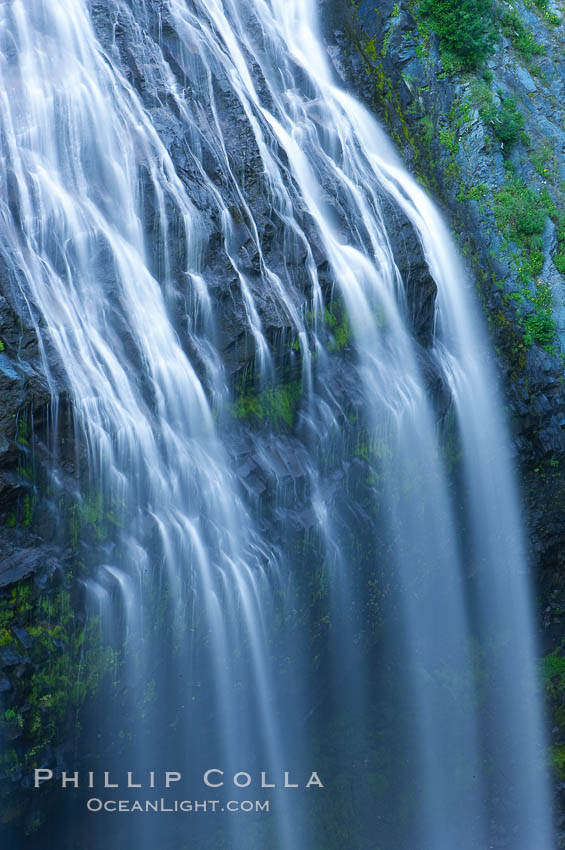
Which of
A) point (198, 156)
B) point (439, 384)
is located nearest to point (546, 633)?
point (439, 384)

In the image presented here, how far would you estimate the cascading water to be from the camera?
38.0 ft

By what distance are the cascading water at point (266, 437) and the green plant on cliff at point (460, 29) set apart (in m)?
3.68

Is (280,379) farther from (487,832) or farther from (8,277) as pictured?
(487,832)

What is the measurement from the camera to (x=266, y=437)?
1281cm

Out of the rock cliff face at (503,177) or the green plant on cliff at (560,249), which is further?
the green plant on cliff at (560,249)

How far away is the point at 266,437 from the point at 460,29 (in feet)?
36.6

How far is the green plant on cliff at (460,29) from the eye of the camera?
1836 centimetres

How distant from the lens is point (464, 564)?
15.5 metres

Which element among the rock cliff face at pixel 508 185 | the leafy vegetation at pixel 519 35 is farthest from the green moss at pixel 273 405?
the leafy vegetation at pixel 519 35

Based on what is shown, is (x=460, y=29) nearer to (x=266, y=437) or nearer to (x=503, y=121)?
(x=503, y=121)

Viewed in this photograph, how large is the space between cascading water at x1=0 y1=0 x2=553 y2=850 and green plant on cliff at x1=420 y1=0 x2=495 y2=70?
3676mm

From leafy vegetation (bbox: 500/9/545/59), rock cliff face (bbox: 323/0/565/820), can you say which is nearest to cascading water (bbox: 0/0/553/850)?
rock cliff face (bbox: 323/0/565/820)

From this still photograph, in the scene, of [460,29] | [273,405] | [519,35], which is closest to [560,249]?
[460,29]

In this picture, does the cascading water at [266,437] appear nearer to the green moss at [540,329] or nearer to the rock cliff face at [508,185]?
the rock cliff face at [508,185]
